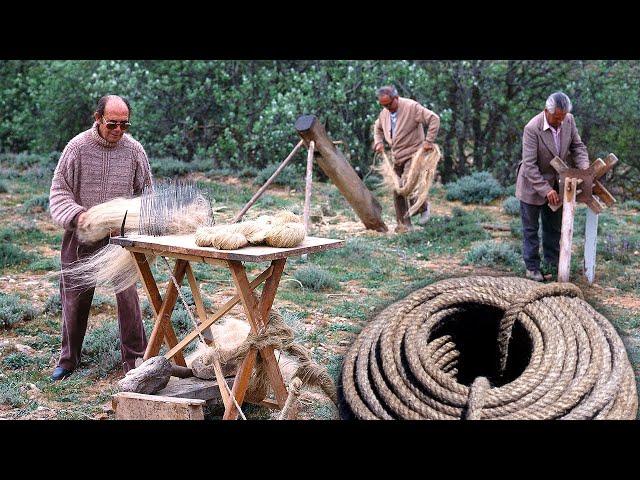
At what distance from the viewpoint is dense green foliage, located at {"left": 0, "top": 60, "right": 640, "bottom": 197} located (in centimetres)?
1442

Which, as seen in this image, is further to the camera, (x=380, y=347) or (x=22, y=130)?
(x=22, y=130)

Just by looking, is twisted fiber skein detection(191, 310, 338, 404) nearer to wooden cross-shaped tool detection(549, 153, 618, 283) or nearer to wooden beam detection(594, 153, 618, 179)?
wooden cross-shaped tool detection(549, 153, 618, 283)

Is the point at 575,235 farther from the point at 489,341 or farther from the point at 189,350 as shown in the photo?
the point at 489,341

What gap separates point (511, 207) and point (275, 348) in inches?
318

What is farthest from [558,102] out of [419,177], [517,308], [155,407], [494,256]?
[155,407]

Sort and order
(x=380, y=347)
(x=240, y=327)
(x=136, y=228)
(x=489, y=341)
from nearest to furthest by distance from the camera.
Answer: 1. (x=380, y=347)
2. (x=489, y=341)
3. (x=136, y=228)
4. (x=240, y=327)

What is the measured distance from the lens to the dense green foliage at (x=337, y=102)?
14422 millimetres

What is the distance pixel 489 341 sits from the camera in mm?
3816

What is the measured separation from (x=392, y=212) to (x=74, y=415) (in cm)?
788

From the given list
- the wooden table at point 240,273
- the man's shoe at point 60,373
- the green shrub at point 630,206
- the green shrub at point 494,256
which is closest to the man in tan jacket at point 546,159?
the green shrub at point 494,256

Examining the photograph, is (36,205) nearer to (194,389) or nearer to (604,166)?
(194,389)

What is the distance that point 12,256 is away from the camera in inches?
345

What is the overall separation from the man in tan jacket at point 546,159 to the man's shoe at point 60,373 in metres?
4.40

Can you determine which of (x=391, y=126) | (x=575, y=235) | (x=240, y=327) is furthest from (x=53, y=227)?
(x=575, y=235)
